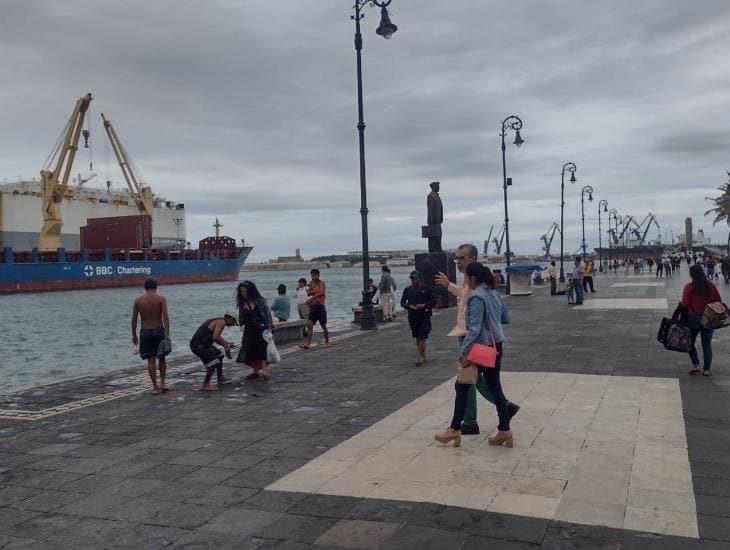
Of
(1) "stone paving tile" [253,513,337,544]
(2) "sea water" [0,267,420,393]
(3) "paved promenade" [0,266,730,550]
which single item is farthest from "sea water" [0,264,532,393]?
(1) "stone paving tile" [253,513,337,544]

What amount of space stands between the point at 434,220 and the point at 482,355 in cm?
1639

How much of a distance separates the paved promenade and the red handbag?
754 millimetres

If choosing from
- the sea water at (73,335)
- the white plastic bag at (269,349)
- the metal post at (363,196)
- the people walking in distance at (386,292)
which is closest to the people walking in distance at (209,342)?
the white plastic bag at (269,349)

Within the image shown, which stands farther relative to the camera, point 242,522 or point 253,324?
point 253,324

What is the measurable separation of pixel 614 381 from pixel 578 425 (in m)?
2.36

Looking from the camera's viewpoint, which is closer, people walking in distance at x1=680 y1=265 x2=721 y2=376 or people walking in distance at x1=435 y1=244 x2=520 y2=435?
people walking in distance at x1=435 y1=244 x2=520 y2=435

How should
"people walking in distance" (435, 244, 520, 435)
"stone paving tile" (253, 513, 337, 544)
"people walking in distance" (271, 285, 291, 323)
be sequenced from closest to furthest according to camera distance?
"stone paving tile" (253, 513, 337, 544), "people walking in distance" (435, 244, 520, 435), "people walking in distance" (271, 285, 291, 323)

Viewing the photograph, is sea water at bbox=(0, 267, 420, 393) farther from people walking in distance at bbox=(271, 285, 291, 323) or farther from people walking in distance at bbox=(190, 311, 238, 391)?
people walking in distance at bbox=(190, 311, 238, 391)

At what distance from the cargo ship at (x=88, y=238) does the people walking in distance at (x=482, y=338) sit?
72040mm

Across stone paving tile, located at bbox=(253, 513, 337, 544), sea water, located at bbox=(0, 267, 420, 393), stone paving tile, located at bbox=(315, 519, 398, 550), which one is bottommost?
sea water, located at bbox=(0, 267, 420, 393)

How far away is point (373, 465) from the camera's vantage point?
5.02 metres

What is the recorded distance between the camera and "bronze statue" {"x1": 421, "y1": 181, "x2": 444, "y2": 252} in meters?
21.2

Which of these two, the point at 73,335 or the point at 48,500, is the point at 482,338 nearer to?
the point at 48,500

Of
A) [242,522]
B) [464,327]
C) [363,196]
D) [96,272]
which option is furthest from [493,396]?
[96,272]
